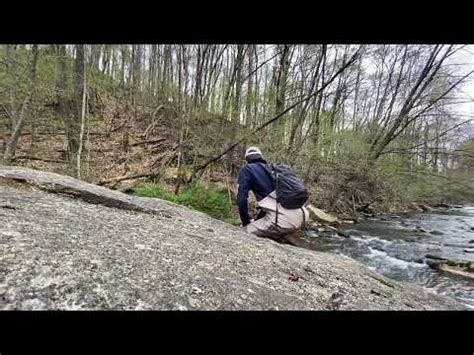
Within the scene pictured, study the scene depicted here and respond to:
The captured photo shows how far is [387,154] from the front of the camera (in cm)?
1145

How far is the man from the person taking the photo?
4441 mm

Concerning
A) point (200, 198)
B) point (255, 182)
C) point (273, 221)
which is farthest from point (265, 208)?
point (200, 198)

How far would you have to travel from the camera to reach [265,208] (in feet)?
14.7

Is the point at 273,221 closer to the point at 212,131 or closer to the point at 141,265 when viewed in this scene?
the point at 141,265

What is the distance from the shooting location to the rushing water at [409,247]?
5469mm

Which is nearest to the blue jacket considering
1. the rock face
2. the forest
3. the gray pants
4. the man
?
the man

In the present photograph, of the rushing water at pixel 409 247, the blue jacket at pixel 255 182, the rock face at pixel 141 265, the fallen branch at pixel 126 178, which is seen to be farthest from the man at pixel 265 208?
the fallen branch at pixel 126 178

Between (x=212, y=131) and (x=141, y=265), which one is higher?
(x=212, y=131)

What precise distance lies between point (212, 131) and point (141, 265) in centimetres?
801

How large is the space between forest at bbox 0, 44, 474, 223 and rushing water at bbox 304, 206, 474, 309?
1256mm

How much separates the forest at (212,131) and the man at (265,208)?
289 cm

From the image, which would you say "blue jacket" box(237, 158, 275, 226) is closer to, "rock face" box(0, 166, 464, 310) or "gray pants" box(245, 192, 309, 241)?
"gray pants" box(245, 192, 309, 241)

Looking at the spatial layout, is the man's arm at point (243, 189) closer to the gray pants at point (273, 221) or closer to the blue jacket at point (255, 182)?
the blue jacket at point (255, 182)
